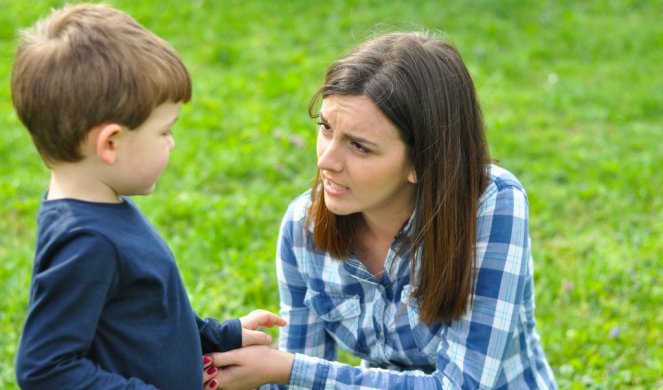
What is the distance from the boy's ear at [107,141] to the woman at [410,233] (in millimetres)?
728

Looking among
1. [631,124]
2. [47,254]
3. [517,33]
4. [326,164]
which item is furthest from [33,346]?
[517,33]

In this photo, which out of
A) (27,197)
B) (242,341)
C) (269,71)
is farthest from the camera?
(269,71)

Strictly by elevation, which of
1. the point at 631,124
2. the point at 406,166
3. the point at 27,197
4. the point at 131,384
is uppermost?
the point at 406,166

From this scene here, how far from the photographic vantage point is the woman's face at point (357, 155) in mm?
2449

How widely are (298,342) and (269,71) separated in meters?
4.08

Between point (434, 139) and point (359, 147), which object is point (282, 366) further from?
point (434, 139)

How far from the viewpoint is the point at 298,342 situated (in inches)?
117

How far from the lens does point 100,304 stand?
6.01 feet

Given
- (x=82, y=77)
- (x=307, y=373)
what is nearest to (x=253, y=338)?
(x=307, y=373)

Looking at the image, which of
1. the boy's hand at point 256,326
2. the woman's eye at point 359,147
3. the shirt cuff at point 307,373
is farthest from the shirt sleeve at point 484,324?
the woman's eye at point 359,147

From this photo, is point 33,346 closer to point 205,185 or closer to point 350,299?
point 350,299

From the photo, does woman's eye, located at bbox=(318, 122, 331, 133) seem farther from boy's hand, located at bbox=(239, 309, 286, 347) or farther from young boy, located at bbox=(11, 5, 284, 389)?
young boy, located at bbox=(11, 5, 284, 389)

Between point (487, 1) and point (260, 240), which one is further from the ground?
point (487, 1)

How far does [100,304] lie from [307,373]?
899 mm
